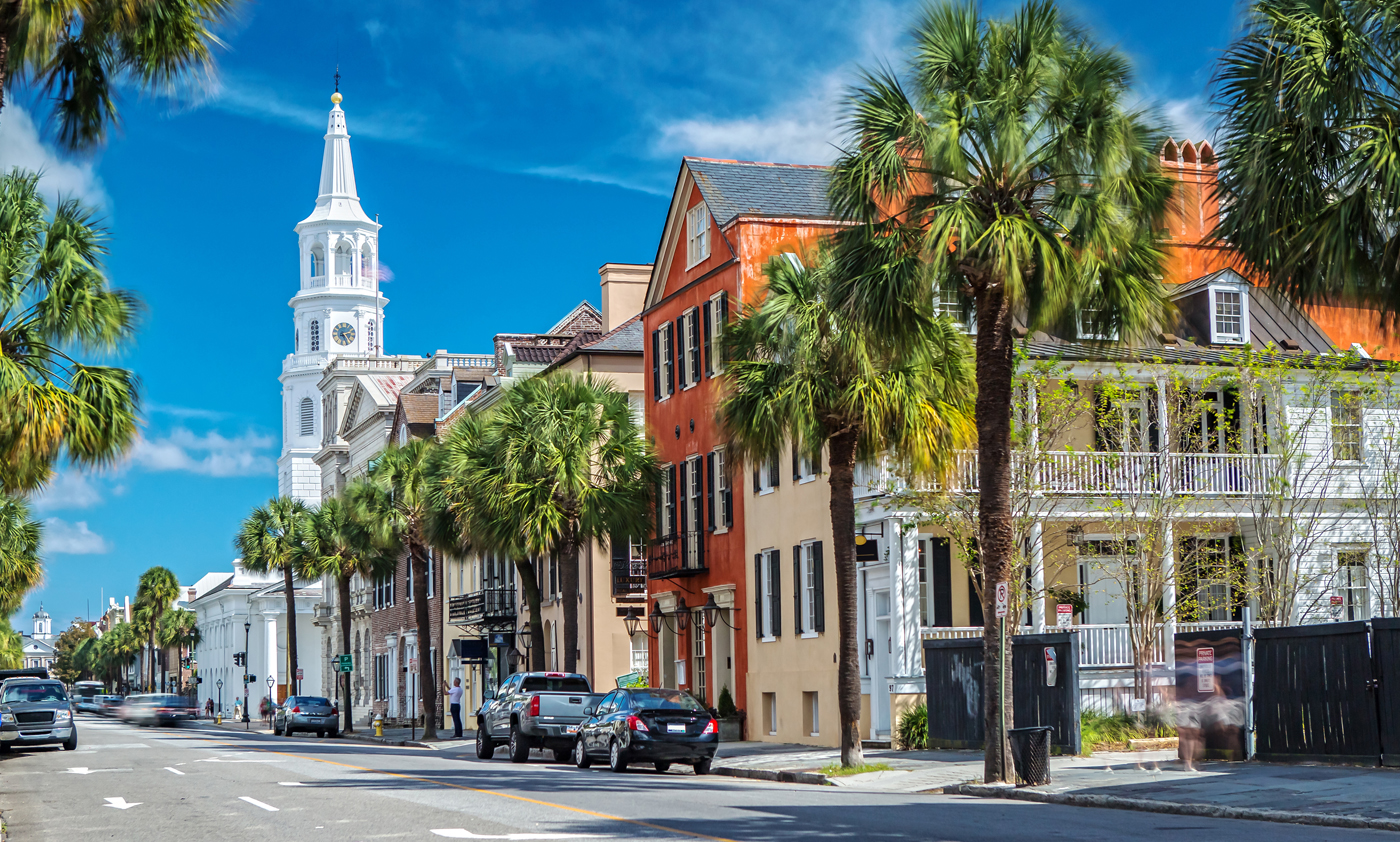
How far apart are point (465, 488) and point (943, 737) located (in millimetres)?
15730

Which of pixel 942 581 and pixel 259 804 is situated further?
pixel 942 581

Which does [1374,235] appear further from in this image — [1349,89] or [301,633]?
[301,633]

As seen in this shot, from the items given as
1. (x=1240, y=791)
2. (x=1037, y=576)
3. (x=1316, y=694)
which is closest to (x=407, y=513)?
(x=1037, y=576)

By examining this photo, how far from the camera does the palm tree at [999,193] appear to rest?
20.3 m

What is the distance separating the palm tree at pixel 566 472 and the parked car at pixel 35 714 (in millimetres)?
11116

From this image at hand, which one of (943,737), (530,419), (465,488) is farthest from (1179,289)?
(465,488)

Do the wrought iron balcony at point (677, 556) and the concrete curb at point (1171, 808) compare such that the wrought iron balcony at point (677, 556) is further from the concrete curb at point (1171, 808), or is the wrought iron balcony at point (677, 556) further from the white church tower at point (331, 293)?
the white church tower at point (331, 293)

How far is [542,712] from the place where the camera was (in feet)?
107

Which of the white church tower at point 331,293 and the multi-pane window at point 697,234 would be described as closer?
the multi-pane window at point 697,234

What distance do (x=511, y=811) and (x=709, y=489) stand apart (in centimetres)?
2246

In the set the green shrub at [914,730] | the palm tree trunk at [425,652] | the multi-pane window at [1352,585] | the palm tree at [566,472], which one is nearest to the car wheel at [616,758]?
the green shrub at [914,730]

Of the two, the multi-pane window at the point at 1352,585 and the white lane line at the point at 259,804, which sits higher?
the multi-pane window at the point at 1352,585

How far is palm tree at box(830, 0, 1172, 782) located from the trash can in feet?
1.28

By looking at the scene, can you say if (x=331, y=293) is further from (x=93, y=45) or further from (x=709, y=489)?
(x=93, y=45)
